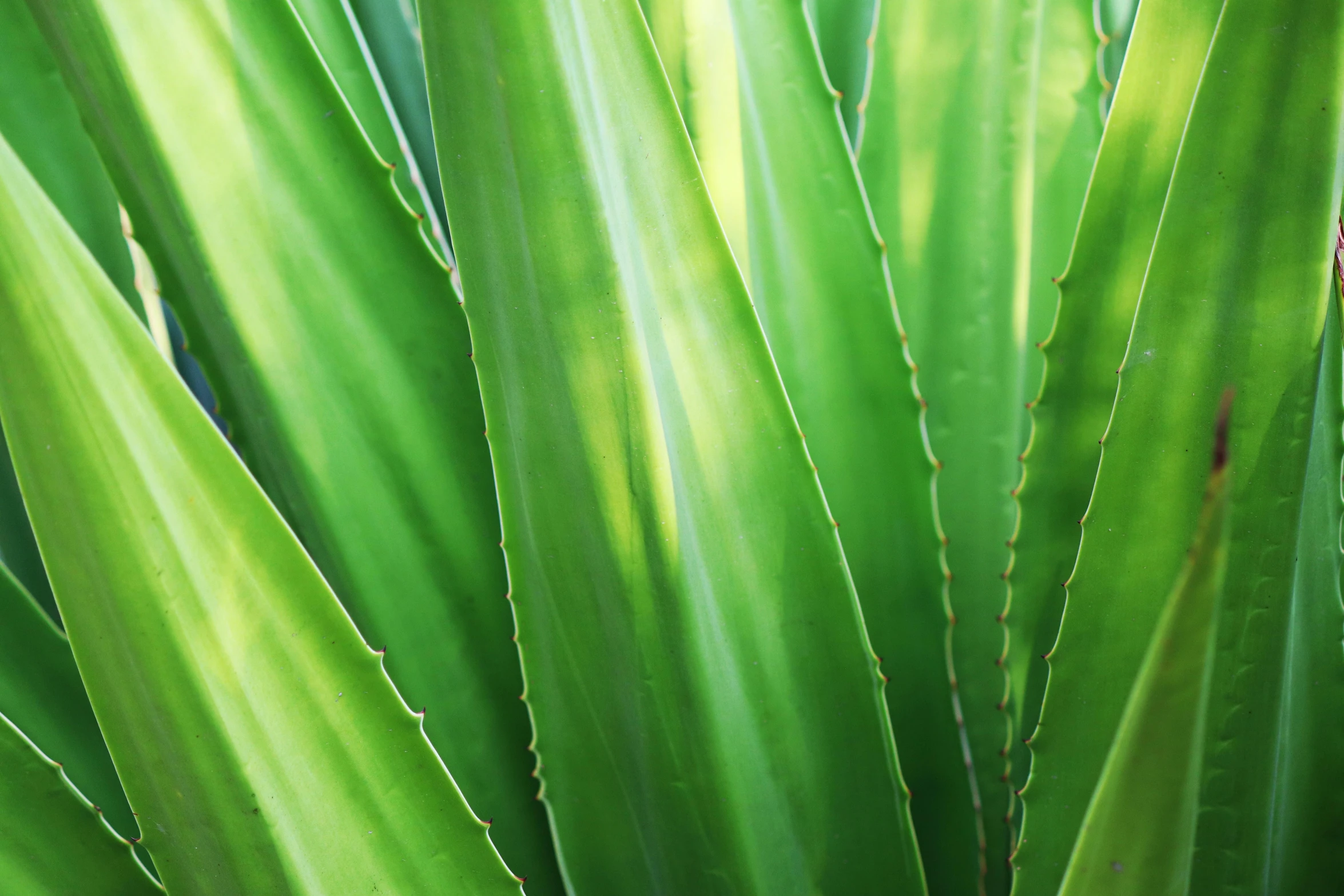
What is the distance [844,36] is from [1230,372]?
362 millimetres

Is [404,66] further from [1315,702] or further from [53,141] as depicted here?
[1315,702]

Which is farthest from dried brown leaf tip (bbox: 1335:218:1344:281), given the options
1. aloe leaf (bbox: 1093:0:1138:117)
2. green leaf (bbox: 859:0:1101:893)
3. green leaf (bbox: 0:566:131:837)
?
green leaf (bbox: 0:566:131:837)

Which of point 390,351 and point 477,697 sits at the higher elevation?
point 390,351

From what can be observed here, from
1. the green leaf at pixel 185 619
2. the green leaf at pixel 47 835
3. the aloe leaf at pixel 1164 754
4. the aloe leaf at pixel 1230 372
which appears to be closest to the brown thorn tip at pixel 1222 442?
the aloe leaf at pixel 1164 754

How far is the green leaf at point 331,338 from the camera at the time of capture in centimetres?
37

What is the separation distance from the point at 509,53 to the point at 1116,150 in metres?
0.26

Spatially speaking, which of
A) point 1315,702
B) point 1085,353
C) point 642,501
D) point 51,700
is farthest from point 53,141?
point 1315,702

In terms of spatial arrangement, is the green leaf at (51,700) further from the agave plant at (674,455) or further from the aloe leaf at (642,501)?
the aloe leaf at (642,501)

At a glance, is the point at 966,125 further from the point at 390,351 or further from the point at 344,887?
the point at 344,887

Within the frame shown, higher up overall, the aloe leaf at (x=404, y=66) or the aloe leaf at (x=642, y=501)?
the aloe leaf at (x=404, y=66)

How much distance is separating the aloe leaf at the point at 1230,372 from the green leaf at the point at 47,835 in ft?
1.17

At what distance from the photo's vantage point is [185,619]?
27 centimetres

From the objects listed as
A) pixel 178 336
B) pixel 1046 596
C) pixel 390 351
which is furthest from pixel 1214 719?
pixel 178 336

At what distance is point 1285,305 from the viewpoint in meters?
0.29
